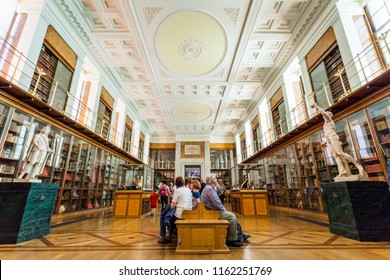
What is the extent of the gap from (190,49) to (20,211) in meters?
7.46

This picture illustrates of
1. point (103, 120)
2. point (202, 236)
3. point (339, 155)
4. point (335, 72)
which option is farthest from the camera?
point (103, 120)

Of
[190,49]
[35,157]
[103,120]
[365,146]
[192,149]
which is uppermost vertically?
[190,49]

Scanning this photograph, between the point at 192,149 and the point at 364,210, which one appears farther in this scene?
the point at 192,149

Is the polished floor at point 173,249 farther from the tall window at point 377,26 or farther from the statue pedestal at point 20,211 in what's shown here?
the tall window at point 377,26

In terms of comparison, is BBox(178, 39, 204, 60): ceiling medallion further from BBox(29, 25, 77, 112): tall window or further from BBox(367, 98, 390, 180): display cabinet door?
BBox(367, 98, 390, 180): display cabinet door

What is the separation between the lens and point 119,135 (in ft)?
33.7

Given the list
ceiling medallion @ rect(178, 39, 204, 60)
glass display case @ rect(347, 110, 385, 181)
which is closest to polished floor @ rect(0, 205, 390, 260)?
glass display case @ rect(347, 110, 385, 181)

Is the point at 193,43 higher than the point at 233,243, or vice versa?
the point at 193,43

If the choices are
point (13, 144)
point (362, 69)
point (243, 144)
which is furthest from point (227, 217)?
point (243, 144)

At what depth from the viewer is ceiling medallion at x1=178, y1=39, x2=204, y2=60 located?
740 cm

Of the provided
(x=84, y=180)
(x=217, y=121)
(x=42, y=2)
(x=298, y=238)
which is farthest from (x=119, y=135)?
(x=298, y=238)

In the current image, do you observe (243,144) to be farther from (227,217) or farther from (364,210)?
(227,217)

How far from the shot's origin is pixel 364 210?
281 cm

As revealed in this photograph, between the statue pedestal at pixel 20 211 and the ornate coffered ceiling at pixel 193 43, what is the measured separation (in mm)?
5717
